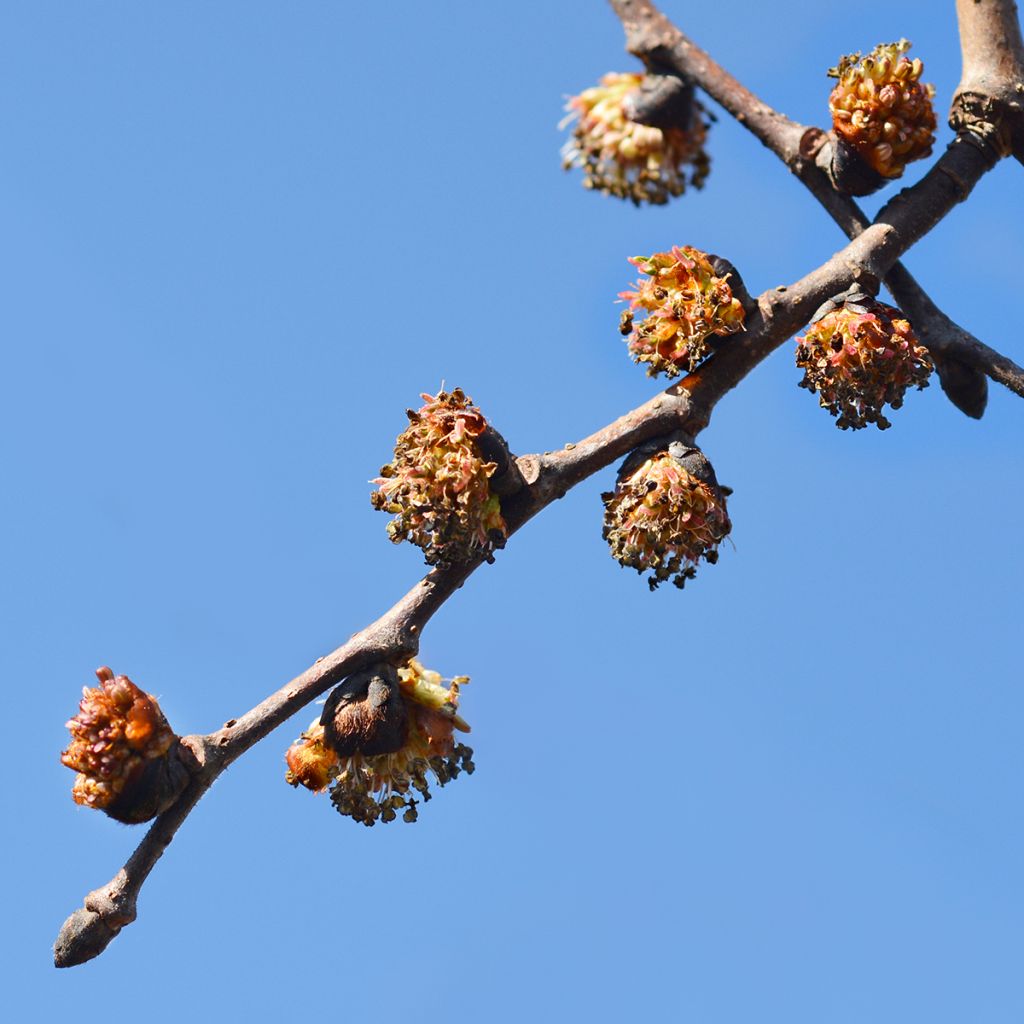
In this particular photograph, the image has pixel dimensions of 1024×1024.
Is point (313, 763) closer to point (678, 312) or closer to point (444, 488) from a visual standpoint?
point (444, 488)

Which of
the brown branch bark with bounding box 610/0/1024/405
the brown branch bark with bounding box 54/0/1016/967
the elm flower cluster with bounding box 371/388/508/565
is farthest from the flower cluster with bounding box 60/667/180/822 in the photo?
the brown branch bark with bounding box 610/0/1024/405

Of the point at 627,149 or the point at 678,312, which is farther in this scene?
the point at 627,149

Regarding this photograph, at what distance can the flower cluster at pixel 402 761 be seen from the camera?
459 centimetres

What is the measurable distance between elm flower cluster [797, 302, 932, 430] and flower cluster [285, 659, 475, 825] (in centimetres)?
128

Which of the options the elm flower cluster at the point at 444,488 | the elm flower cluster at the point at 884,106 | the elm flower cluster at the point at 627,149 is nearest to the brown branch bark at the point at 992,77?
the elm flower cluster at the point at 884,106

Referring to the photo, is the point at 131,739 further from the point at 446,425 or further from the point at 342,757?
the point at 446,425

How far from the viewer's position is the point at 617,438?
15.3 feet

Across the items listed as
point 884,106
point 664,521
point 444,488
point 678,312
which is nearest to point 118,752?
point 444,488

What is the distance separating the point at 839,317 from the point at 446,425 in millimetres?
1126

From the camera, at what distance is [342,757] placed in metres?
4.55

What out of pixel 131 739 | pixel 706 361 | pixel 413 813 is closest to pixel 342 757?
pixel 413 813

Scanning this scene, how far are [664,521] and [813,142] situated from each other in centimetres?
132

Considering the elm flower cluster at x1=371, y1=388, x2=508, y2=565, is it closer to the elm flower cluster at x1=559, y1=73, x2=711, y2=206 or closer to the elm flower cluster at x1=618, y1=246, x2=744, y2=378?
the elm flower cluster at x1=618, y1=246, x2=744, y2=378

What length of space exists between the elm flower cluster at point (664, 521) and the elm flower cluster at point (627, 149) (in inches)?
43.2
